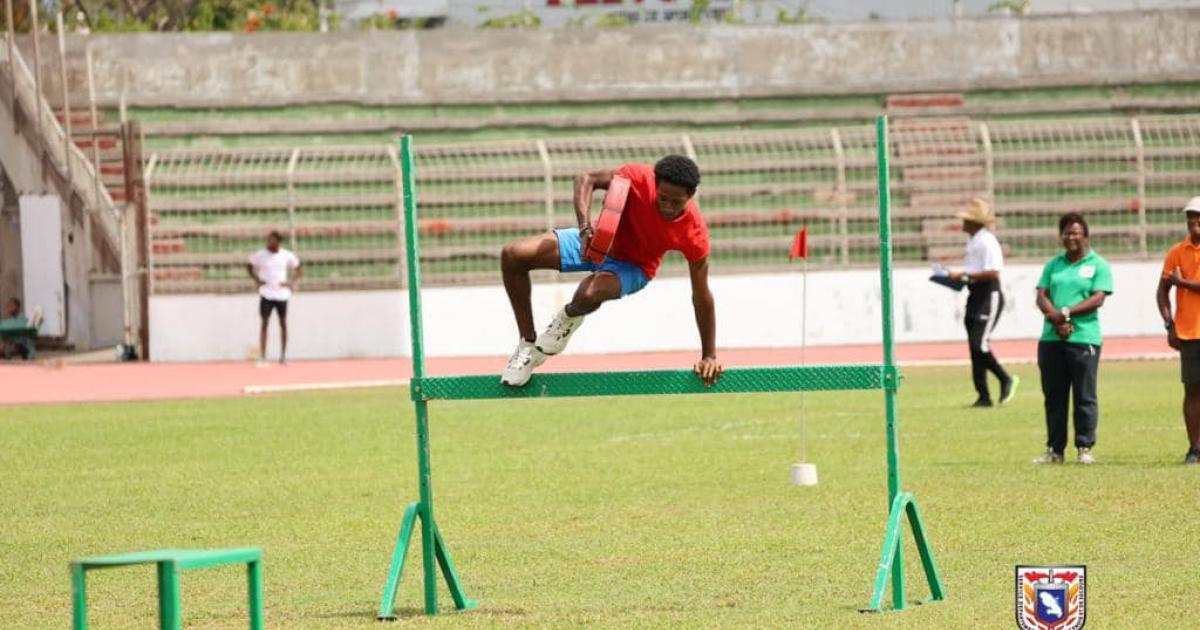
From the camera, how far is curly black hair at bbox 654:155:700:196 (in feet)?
32.4

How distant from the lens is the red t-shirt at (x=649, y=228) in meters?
10.1

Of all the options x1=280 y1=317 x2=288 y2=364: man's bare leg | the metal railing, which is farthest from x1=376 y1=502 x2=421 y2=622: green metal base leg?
the metal railing

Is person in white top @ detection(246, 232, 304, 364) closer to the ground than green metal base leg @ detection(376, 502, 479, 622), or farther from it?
farther from it

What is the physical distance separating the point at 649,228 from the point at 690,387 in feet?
2.69

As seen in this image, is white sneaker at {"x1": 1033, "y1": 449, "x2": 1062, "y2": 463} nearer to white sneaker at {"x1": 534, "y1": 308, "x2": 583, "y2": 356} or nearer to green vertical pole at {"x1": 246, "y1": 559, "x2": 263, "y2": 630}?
white sneaker at {"x1": 534, "y1": 308, "x2": 583, "y2": 356}

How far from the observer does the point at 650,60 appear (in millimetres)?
41844

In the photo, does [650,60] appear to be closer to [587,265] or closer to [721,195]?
[721,195]

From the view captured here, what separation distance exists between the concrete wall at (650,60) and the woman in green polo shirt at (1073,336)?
80.4 ft

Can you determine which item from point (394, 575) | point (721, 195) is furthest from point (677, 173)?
point (721, 195)

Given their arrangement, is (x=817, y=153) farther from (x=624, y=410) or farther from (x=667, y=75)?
(x=624, y=410)

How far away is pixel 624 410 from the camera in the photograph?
2417cm

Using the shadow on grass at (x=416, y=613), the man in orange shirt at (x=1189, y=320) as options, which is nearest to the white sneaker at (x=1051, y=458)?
the man in orange shirt at (x=1189, y=320)

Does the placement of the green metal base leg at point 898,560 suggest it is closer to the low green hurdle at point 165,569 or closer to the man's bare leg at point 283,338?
the low green hurdle at point 165,569

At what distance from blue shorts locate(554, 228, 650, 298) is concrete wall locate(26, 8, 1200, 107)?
30624 millimetres
